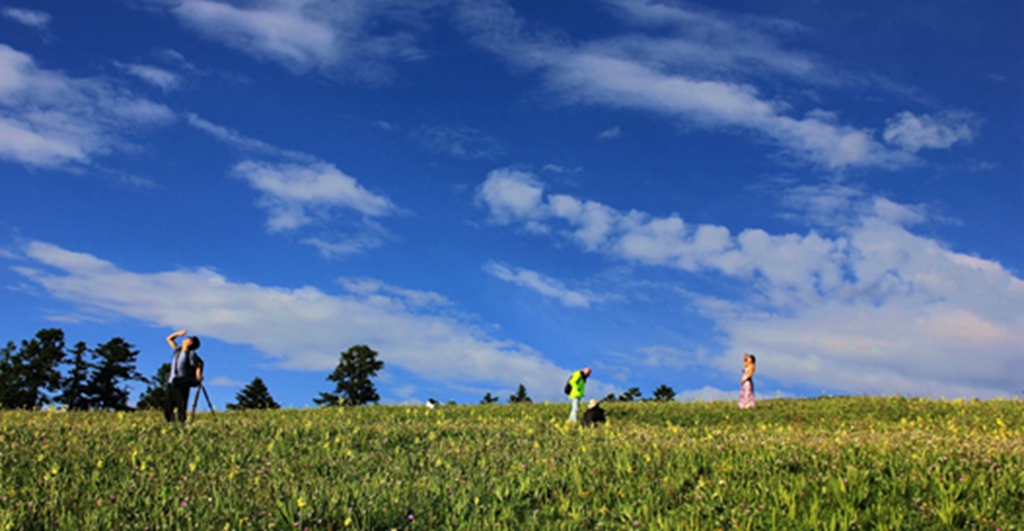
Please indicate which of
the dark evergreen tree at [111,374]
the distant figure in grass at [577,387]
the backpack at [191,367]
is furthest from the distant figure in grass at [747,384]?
the dark evergreen tree at [111,374]

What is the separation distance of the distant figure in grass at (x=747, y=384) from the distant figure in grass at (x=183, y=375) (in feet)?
60.0

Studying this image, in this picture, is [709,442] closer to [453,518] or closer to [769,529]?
[769,529]

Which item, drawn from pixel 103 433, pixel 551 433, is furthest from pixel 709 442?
pixel 103 433

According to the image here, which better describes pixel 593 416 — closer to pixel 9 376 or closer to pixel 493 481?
pixel 493 481

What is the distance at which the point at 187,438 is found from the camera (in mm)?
12742

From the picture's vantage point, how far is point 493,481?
8773 millimetres

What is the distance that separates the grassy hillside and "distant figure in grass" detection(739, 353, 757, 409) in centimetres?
1269

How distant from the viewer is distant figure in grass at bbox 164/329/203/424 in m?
17.2

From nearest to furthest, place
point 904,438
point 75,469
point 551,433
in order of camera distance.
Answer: point 75,469 < point 904,438 < point 551,433

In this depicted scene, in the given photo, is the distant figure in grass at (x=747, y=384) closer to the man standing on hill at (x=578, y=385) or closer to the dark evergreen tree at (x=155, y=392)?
the man standing on hill at (x=578, y=385)

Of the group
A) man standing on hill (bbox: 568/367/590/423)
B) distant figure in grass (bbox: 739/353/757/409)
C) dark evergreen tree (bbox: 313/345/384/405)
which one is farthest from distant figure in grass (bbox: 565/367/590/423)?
dark evergreen tree (bbox: 313/345/384/405)

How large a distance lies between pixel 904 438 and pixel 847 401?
48.7ft

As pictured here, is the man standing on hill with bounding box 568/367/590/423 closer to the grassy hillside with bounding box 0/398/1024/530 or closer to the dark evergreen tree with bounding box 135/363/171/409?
the grassy hillside with bounding box 0/398/1024/530

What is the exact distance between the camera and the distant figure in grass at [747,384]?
25891 mm
